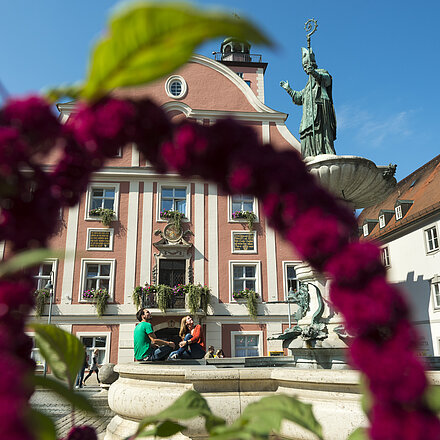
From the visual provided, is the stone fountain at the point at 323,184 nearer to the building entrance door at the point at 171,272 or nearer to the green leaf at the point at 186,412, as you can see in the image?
the green leaf at the point at 186,412

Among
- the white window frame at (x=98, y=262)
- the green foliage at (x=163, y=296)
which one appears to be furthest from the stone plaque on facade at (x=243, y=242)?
the white window frame at (x=98, y=262)

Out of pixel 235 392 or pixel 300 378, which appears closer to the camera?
pixel 300 378

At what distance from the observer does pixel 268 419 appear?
665 millimetres

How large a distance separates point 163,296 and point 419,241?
1367cm

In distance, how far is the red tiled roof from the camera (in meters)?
21.7

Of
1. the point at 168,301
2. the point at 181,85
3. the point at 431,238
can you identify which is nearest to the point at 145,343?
the point at 168,301

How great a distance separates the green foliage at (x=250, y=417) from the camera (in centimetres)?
64

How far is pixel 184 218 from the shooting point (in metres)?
17.6

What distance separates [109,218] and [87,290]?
10.0 feet

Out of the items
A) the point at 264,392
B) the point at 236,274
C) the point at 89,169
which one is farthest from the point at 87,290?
the point at 89,169

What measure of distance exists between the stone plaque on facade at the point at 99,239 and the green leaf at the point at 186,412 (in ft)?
55.5

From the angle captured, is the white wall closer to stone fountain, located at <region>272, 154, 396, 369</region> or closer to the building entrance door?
the building entrance door

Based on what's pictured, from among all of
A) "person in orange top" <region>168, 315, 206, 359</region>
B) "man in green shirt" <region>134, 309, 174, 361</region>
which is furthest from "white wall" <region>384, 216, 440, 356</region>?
"man in green shirt" <region>134, 309, 174, 361</region>

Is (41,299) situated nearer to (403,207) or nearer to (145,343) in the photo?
(145,343)
